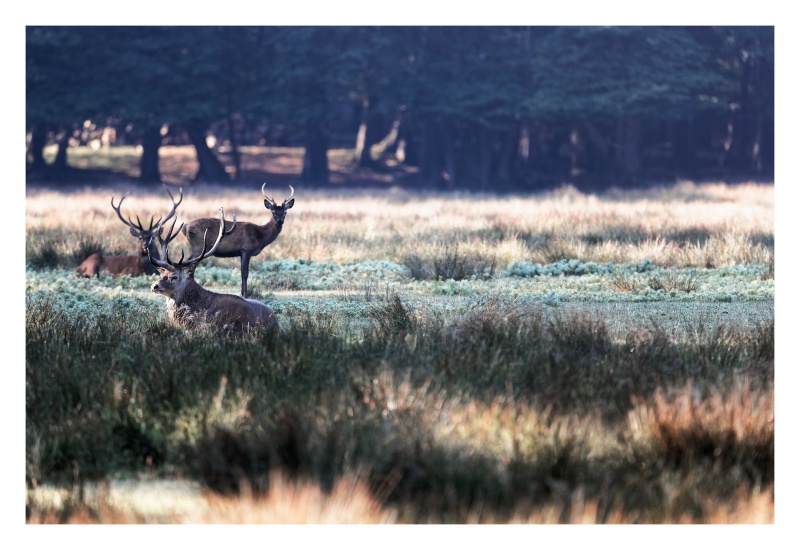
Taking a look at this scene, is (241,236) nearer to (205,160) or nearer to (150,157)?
(150,157)

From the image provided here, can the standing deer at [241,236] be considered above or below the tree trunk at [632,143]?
below

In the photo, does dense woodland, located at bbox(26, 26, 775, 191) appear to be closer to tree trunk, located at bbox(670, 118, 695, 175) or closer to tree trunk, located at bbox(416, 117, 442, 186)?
tree trunk, located at bbox(416, 117, 442, 186)

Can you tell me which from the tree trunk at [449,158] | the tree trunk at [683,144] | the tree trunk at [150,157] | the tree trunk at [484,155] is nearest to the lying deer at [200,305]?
the tree trunk at [449,158]

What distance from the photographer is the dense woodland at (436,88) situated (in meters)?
37.0

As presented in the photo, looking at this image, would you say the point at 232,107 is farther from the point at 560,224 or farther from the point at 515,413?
the point at 515,413

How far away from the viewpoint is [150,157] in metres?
39.6

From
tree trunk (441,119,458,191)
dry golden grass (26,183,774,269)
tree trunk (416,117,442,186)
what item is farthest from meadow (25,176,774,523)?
tree trunk (416,117,442,186)

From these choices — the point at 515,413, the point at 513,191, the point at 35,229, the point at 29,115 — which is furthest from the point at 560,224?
the point at 29,115

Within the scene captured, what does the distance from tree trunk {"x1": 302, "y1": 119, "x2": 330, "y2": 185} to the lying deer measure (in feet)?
101

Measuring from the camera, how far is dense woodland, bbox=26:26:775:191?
3700 cm

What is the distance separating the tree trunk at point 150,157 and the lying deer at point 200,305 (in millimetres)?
30773

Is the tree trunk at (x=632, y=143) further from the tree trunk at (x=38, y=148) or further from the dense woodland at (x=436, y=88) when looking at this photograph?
the tree trunk at (x=38, y=148)

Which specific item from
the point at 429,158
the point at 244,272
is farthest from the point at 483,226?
the point at 429,158

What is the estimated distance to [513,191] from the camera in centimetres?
3666
